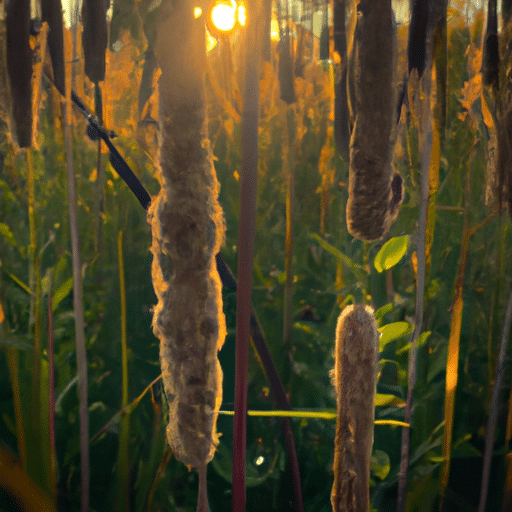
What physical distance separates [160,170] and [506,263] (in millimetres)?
602

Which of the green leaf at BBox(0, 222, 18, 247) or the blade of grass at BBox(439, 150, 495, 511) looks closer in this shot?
the blade of grass at BBox(439, 150, 495, 511)

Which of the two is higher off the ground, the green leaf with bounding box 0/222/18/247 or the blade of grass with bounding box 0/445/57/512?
the green leaf with bounding box 0/222/18/247

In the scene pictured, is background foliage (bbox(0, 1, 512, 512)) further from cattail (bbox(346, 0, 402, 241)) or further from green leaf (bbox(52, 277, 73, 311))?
cattail (bbox(346, 0, 402, 241))

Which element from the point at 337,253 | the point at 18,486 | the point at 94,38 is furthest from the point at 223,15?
the point at 18,486

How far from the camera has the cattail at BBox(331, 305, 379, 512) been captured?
1.02 ft

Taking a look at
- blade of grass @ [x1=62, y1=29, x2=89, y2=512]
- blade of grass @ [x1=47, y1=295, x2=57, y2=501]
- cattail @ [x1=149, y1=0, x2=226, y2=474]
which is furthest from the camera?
blade of grass @ [x1=47, y1=295, x2=57, y2=501]

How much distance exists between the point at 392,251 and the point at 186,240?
9.1 inches

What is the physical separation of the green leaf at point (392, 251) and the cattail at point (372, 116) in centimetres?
13

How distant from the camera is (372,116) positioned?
273 millimetres

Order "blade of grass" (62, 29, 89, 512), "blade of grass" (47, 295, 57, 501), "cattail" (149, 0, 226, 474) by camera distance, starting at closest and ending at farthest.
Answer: "cattail" (149, 0, 226, 474)
"blade of grass" (62, 29, 89, 512)
"blade of grass" (47, 295, 57, 501)

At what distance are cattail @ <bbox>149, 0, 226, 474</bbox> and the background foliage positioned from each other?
202 mm

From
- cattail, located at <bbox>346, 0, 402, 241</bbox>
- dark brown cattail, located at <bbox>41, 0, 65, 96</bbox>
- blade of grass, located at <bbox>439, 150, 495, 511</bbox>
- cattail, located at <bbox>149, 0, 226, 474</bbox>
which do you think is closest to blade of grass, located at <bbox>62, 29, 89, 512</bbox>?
dark brown cattail, located at <bbox>41, 0, 65, 96</bbox>

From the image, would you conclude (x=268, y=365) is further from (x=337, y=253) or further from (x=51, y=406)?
(x=51, y=406)

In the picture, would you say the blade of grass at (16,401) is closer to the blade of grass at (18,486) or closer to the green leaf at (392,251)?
the blade of grass at (18,486)
